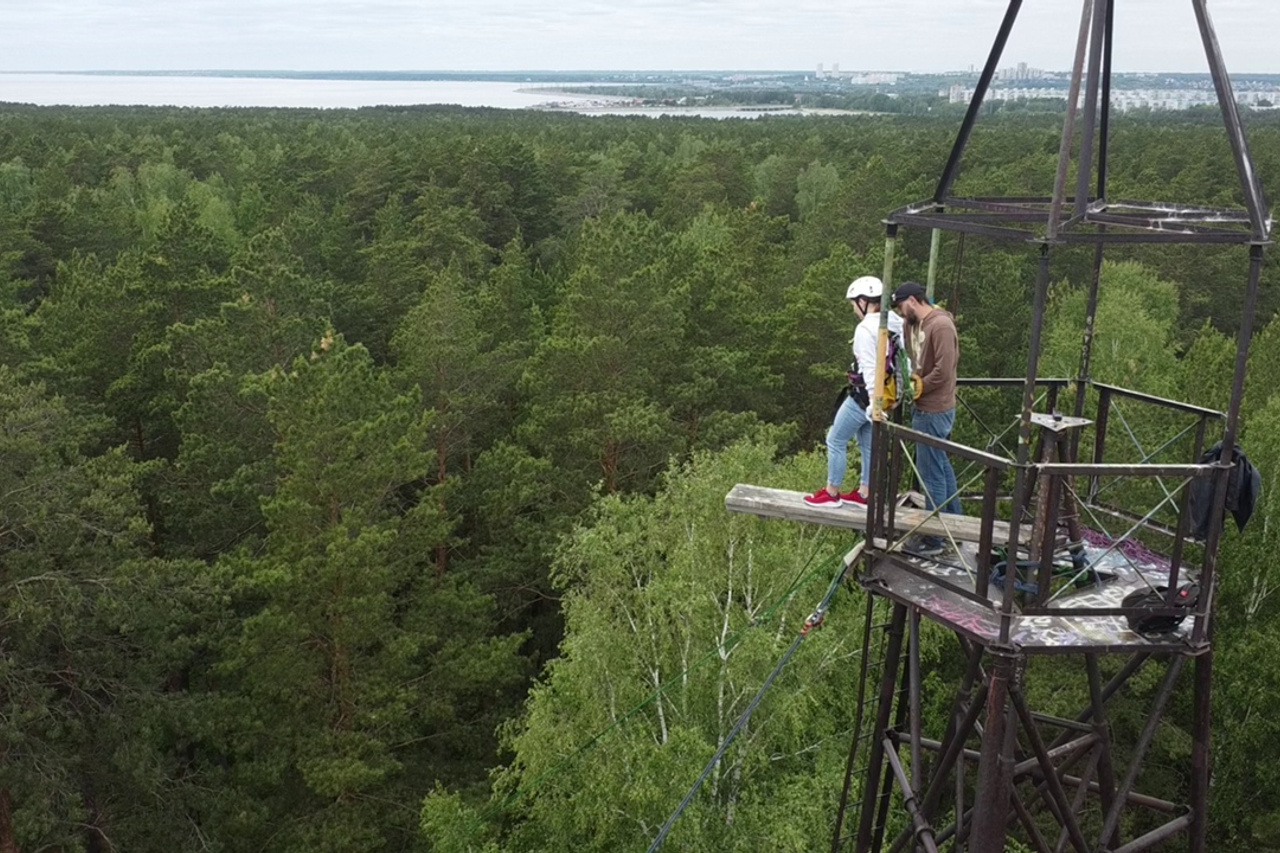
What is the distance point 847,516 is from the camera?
8.13 m

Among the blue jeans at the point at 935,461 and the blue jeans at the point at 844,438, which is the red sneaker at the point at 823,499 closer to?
the blue jeans at the point at 844,438

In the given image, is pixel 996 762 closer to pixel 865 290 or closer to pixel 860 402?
pixel 860 402

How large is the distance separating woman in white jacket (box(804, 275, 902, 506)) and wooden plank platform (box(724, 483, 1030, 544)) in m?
0.18

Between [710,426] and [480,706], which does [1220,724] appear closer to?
[710,426]

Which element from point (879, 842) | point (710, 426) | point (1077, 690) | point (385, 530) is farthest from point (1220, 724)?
point (385, 530)

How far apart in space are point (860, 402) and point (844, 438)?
0.48 m

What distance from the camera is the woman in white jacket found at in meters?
8.27

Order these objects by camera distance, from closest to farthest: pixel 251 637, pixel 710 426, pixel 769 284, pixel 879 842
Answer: pixel 879 842 < pixel 251 637 < pixel 710 426 < pixel 769 284

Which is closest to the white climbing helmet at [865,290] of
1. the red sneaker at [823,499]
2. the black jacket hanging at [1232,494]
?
the red sneaker at [823,499]

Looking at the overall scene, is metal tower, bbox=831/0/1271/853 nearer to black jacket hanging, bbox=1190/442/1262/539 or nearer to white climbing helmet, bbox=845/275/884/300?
black jacket hanging, bbox=1190/442/1262/539

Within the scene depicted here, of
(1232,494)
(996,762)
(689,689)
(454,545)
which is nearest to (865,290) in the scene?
Result: (1232,494)

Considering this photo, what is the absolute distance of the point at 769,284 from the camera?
33.6 m

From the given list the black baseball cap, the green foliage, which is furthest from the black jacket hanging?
the green foliage

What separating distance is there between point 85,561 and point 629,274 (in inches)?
500
